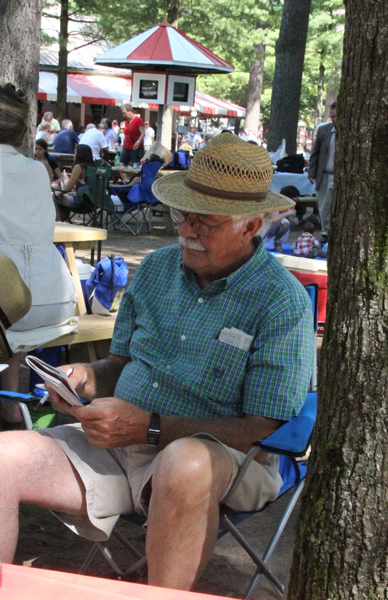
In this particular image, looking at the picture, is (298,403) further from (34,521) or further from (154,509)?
(34,521)

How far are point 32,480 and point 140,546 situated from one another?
3.51 ft

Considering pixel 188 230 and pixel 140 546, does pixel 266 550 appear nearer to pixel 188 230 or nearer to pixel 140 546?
pixel 140 546

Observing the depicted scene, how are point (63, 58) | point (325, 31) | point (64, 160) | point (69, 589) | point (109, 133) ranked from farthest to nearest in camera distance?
point (325, 31)
point (109, 133)
point (63, 58)
point (64, 160)
point (69, 589)

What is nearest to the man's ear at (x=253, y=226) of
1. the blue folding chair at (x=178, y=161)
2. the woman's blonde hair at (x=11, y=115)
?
the woman's blonde hair at (x=11, y=115)

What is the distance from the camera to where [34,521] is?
3.29 m

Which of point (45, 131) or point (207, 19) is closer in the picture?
point (45, 131)

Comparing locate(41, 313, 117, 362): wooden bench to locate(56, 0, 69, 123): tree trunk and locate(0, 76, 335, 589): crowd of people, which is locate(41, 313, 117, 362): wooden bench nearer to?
locate(0, 76, 335, 589): crowd of people

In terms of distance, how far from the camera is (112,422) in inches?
Answer: 87.3

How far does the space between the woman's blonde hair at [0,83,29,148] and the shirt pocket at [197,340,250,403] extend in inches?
69.6

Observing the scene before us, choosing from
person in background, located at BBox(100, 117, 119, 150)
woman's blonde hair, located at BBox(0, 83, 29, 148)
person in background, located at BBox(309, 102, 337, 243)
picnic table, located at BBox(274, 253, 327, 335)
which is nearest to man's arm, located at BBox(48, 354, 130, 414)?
woman's blonde hair, located at BBox(0, 83, 29, 148)

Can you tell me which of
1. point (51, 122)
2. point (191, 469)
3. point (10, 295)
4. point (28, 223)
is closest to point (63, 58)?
point (51, 122)

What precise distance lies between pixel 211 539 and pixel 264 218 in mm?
1089

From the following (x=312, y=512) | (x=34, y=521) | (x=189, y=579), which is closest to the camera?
(x=312, y=512)

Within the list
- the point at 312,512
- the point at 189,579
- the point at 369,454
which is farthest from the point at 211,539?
the point at 369,454
